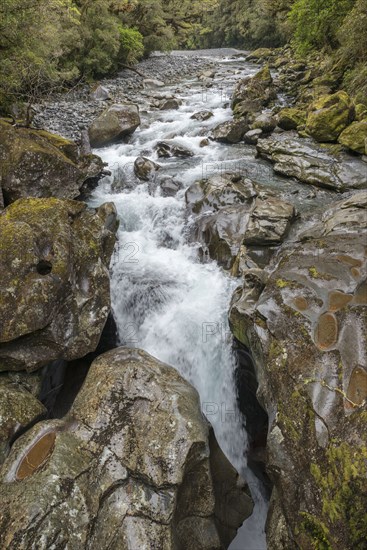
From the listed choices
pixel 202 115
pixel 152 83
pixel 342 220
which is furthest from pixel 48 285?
pixel 152 83

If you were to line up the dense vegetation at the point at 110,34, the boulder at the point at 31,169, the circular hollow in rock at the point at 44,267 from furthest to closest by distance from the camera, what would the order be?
1. the dense vegetation at the point at 110,34
2. the boulder at the point at 31,169
3. the circular hollow in rock at the point at 44,267

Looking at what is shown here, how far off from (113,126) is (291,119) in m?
6.76

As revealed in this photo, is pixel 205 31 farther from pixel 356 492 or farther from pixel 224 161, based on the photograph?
pixel 356 492

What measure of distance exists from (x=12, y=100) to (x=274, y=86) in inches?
504

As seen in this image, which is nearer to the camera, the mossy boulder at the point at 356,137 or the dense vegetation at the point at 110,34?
the mossy boulder at the point at 356,137

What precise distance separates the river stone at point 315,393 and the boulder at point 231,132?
9.36m

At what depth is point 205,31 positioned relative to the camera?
52.9 m

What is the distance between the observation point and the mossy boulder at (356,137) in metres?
9.89

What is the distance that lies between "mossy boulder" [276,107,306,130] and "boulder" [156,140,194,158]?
384cm

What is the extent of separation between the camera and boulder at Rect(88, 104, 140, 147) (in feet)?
42.5

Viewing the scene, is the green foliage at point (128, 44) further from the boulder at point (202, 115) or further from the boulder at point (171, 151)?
the boulder at point (171, 151)

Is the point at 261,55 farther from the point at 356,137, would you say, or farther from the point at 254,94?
the point at 356,137

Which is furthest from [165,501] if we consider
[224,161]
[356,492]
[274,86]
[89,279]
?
[274,86]

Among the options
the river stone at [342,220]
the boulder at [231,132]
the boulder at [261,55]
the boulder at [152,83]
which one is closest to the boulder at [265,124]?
the boulder at [231,132]
